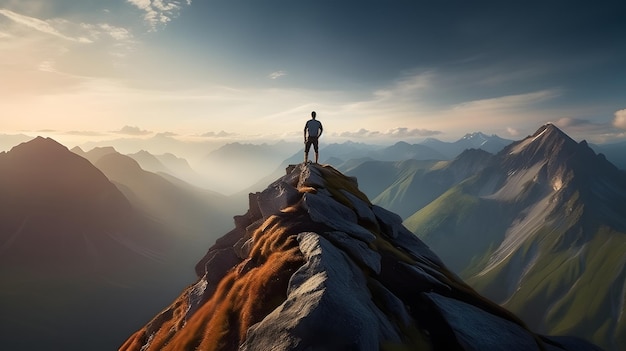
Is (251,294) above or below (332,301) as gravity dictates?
below

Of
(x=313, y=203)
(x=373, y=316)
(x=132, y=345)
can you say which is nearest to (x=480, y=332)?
(x=373, y=316)

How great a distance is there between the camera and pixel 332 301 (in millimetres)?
16641

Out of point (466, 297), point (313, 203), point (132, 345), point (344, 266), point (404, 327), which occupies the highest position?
point (313, 203)

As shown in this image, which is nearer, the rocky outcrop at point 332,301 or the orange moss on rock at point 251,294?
the rocky outcrop at point 332,301

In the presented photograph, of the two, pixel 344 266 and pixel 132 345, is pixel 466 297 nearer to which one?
pixel 344 266

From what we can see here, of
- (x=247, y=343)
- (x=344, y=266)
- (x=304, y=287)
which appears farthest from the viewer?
(x=344, y=266)

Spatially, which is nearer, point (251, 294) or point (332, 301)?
point (332, 301)

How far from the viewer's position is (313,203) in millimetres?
31844

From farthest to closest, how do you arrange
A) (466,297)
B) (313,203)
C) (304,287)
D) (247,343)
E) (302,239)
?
(313,203) < (466,297) < (302,239) < (304,287) < (247,343)

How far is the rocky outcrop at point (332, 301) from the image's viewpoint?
16.2 m

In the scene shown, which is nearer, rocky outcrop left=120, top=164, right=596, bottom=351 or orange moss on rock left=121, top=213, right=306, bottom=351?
rocky outcrop left=120, top=164, right=596, bottom=351

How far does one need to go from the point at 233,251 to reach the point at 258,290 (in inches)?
714

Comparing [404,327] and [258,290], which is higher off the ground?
[258,290]

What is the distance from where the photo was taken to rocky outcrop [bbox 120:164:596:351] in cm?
1616
